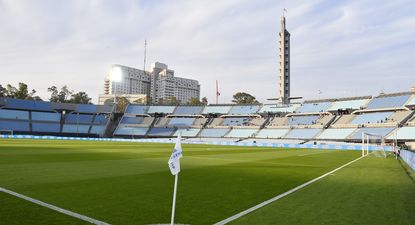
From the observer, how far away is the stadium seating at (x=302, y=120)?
83.7 m

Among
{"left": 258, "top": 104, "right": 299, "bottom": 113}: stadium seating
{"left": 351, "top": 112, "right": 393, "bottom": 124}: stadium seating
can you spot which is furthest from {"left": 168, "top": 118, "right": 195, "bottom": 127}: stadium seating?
{"left": 351, "top": 112, "right": 393, "bottom": 124}: stadium seating

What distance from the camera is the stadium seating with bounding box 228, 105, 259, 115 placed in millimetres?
98787

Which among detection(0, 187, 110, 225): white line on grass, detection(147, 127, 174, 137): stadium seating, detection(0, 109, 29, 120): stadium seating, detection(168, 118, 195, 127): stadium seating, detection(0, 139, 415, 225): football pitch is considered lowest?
detection(0, 139, 415, 225): football pitch

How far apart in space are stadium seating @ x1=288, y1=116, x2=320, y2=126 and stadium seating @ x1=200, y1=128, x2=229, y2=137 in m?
18.2

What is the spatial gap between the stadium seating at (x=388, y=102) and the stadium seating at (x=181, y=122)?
5079 cm

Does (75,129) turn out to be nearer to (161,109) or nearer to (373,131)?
(161,109)

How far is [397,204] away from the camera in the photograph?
9570 millimetres

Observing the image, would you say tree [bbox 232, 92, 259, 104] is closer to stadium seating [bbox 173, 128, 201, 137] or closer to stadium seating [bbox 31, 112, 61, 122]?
stadium seating [bbox 173, 128, 201, 137]

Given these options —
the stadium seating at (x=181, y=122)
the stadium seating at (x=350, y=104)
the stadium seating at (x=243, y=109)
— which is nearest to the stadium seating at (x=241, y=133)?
the stadium seating at (x=243, y=109)

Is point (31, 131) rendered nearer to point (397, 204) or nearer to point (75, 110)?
point (75, 110)

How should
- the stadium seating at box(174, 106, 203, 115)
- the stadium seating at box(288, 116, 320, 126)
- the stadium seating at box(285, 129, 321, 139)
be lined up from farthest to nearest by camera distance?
the stadium seating at box(174, 106, 203, 115) → the stadium seating at box(288, 116, 320, 126) → the stadium seating at box(285, 129, 321, 139)

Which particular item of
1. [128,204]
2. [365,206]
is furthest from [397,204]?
[128,204]

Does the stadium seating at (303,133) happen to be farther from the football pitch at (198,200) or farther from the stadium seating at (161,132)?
the football pitch at (198,200)

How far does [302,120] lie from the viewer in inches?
3381
